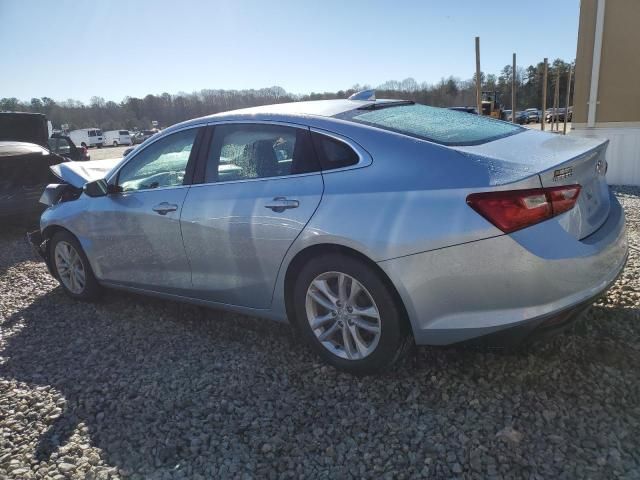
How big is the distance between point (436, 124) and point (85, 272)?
127 inches

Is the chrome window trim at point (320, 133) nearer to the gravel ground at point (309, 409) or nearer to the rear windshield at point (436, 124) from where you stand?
the rear windshield at point (436, 124)

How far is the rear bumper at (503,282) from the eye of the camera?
219 centimetres

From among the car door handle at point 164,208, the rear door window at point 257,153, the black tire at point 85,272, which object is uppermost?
the rear door window at point 257,153

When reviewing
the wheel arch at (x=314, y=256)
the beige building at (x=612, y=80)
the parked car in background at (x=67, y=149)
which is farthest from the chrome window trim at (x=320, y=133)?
the parked car in background at (x=67, y=149)

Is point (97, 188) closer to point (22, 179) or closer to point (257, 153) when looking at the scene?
point (257, 153)

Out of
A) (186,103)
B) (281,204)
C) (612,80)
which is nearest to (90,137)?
(186,103)

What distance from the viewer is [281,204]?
2.79 metres

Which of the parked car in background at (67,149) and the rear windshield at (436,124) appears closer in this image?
the rear windshield at (436,124)

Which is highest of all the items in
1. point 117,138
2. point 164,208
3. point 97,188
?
point 97,188

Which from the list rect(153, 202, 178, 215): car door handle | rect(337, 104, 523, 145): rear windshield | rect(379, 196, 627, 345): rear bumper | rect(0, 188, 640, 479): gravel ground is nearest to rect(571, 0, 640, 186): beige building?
rect(0, 188, 640, 479): gravel ground

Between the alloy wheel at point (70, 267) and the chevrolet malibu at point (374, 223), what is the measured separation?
33.9 inches

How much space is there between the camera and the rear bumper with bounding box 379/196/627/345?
2189mm

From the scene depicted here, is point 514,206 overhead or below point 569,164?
below

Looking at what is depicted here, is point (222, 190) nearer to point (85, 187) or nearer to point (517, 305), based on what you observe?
point (85, 187)
